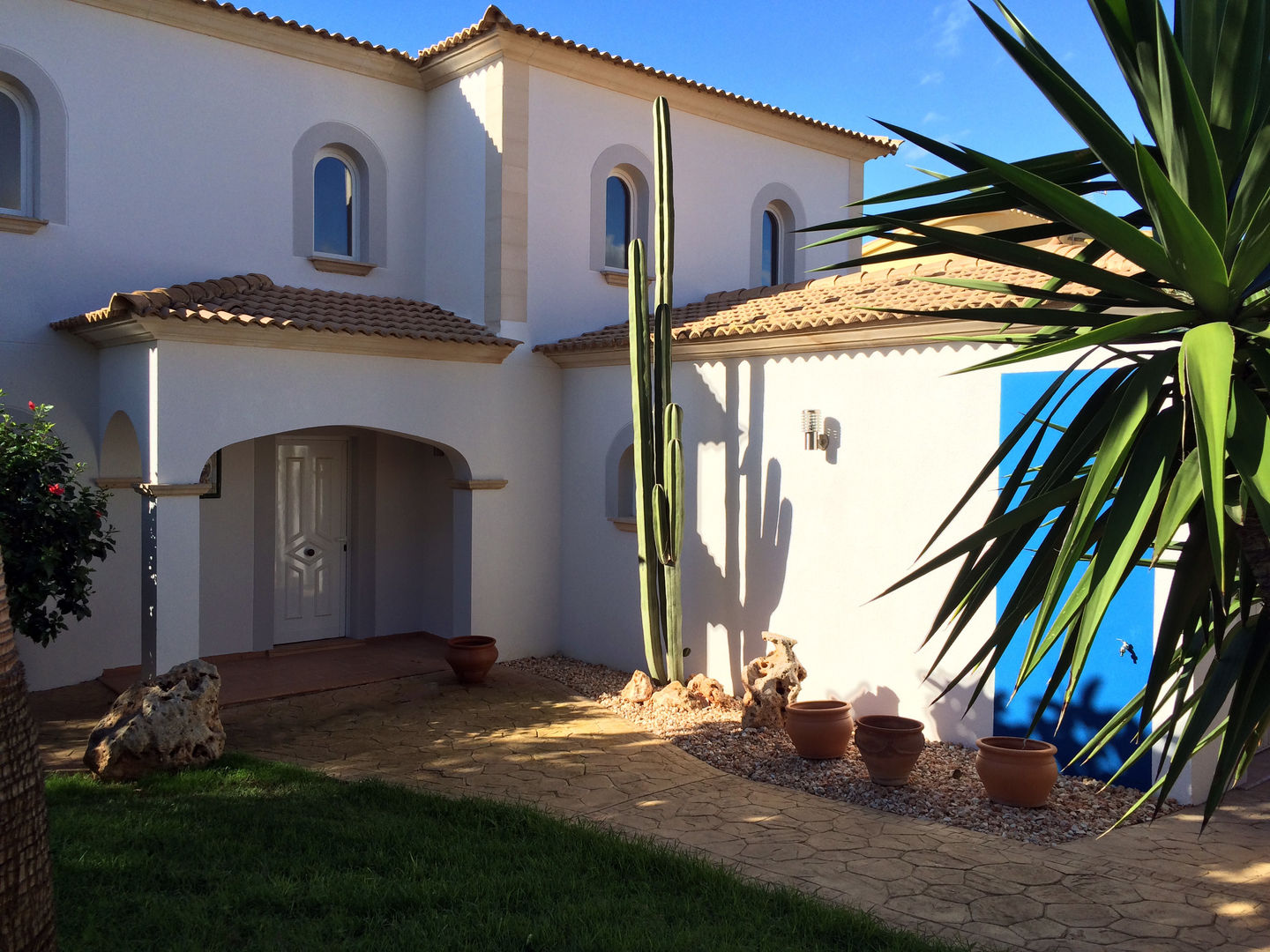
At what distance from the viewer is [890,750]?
7742 millimetres

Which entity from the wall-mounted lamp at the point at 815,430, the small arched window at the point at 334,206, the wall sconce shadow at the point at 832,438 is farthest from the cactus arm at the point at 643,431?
the small arched window at the point at 334,206

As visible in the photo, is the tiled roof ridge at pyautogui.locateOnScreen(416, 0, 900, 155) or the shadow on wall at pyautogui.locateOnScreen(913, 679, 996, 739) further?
the tiled roof ridge at pyautogui.locateOnScreen(416, 0, 900, 155)

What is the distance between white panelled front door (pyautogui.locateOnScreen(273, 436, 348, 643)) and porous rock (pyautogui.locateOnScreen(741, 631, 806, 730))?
584 centimetres

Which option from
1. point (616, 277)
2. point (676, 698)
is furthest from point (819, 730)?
point (616, 277)

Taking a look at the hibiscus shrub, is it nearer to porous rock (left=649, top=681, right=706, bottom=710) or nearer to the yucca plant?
porous rock (left=649, top=681, right=706, bottom=710)

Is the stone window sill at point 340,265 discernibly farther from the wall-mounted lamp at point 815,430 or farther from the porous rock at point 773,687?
the porous rock at point 773,687

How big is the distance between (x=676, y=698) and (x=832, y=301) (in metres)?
4.16

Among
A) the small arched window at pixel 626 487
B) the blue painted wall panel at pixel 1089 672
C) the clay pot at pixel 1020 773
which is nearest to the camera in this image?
the clay pot at pixel 1020 773

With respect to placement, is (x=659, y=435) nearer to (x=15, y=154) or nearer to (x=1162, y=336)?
(x=1162, y=336)

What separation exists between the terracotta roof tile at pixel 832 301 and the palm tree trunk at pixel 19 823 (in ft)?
19.1

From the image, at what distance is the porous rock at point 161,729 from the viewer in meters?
7.71

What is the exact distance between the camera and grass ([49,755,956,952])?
5043 millimetres

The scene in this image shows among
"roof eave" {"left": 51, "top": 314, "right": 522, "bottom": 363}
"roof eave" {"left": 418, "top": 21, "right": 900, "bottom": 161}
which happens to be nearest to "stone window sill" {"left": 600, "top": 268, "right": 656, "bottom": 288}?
"roof eave" {"left": 51, "top": 314, "right": 522, "bottom": 363}

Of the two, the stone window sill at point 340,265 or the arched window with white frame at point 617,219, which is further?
the arched window with white frame at point 617,219
